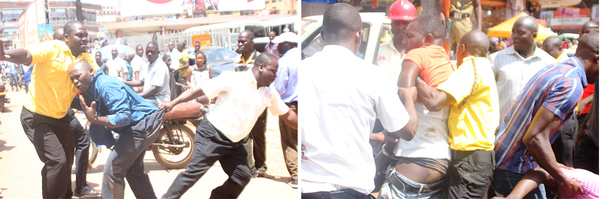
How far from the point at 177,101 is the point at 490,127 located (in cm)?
192

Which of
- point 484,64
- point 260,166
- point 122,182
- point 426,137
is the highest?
point 484,64

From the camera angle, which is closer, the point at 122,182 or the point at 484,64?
the point at 484,64

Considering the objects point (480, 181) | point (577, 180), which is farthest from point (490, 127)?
point (577, 180)

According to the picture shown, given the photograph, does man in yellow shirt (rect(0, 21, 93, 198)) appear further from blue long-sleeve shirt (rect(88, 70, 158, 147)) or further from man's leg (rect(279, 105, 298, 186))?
man's leg (rect(279, 105, 298, 186))

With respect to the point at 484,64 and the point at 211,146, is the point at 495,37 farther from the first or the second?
the point at 211,146

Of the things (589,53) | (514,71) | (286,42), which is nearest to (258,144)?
(286,42)

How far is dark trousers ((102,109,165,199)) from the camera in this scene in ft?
9.38

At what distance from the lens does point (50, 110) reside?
3059mm

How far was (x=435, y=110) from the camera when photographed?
1.96 metres

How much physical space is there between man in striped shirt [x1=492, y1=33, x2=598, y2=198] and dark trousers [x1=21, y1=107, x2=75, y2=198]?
2.91 metres

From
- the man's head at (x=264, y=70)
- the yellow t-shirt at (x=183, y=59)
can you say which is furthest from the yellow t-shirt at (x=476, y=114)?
the yellow t-shirt at (x=183, y=59)

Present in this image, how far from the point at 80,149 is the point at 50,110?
2.09ft

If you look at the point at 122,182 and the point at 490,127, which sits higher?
the point at 490,127

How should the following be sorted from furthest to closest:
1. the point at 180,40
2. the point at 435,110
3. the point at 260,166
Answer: the point at 180,40 → the point at 260,166 → the point at 435,110
